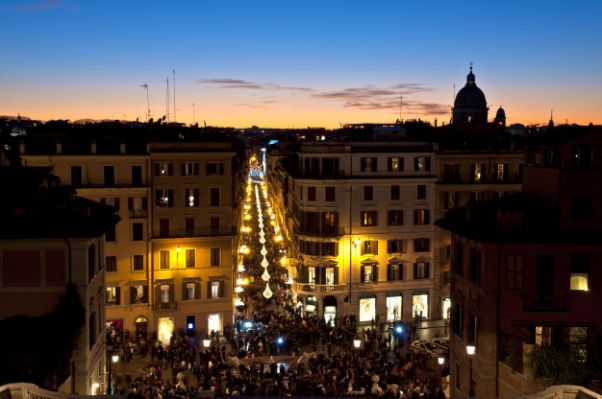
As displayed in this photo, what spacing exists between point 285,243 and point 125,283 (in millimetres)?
28528

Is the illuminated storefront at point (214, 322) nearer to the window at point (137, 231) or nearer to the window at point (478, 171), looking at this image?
the window at point (137, 231)

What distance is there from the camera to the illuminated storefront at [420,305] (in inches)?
2414

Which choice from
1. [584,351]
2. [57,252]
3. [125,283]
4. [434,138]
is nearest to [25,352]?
[57,252]

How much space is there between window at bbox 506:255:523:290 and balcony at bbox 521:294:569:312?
56 cm

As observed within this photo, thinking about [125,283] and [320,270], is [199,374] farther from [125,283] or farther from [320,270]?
[320,270]

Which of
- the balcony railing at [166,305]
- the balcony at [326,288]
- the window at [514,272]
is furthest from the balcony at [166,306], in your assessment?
the window at [514,272]

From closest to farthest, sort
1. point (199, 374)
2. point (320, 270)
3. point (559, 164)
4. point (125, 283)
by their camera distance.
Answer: point (559, 164), point (199, 374), point (125, 283), point (320, 270)

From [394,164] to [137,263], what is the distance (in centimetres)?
2122

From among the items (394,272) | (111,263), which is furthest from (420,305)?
(111,263)

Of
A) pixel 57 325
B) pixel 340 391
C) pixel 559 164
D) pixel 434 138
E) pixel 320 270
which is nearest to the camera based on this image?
pixel 57 325

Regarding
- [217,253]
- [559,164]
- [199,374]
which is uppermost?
[559,164]

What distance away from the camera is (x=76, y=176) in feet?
177

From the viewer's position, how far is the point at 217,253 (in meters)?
56.8

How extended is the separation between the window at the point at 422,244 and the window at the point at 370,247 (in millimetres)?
3426
